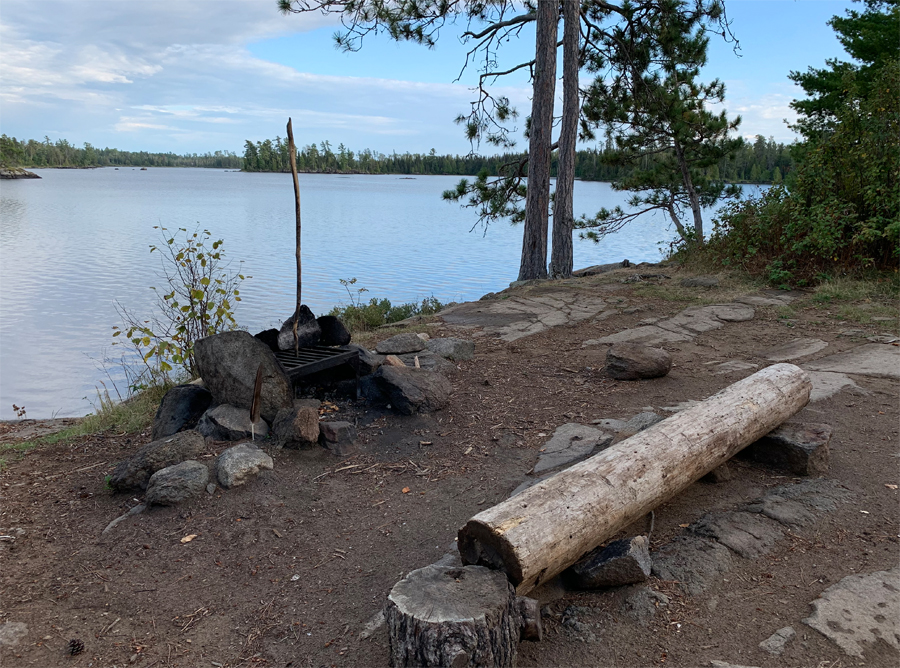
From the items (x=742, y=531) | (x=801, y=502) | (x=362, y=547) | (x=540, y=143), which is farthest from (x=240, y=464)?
(x=540, y=143)

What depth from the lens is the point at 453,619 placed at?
2035 millimetres

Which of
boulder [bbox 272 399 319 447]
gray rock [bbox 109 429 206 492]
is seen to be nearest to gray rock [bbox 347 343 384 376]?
boulder [bbox 272 399 319 447]

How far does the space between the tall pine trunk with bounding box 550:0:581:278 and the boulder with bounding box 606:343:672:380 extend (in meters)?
5.94

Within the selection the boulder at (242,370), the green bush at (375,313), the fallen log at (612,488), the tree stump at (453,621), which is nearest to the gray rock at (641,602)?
the fallen log at (612,488)

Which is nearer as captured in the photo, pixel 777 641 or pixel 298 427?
pixel 777 641

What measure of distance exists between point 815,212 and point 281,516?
839 cm

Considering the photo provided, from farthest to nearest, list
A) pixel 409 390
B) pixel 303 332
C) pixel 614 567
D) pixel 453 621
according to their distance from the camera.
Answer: pixel 303 332 → pixel 409 390 → pixel 614 567 → pixel 453 621

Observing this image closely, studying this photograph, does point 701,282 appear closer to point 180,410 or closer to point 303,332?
point 303,332

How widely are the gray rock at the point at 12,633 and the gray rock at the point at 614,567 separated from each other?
7.48 feet

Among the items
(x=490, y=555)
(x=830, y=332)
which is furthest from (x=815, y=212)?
(x=490, y=555)

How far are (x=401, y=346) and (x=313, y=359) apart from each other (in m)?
1.33

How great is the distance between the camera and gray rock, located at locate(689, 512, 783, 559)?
291cm

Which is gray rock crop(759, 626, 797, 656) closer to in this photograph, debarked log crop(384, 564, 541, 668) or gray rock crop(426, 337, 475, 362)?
debarked log crop(384, 564, 541, 668)

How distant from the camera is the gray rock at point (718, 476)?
11.8 ft
